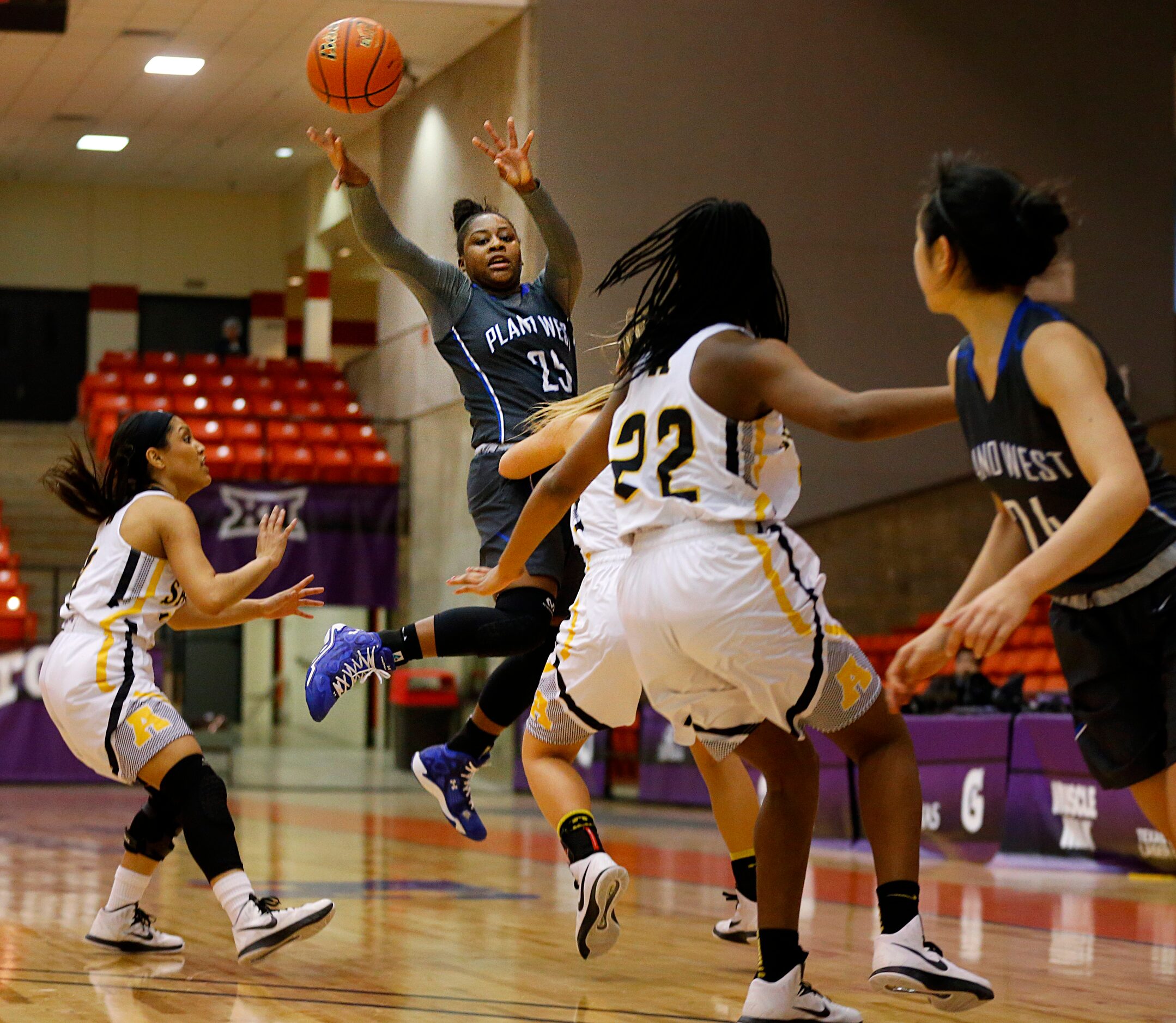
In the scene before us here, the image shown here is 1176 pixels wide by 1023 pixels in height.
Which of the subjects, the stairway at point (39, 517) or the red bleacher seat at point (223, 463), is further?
the stairway at point (39, 517)

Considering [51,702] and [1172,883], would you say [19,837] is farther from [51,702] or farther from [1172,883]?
[1172,883]

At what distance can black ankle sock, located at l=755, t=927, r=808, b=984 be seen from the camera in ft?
10.7

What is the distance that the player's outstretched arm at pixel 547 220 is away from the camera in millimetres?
4883

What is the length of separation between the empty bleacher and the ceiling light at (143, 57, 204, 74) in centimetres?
316

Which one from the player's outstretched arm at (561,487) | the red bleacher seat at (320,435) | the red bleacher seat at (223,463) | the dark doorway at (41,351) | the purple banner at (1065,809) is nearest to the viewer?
the player's outstretched arm at (561,487)

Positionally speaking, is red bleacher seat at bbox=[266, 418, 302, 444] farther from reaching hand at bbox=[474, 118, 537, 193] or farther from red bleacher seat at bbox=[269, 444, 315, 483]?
reaching hand at bbox=[474, 118, 537, 193]

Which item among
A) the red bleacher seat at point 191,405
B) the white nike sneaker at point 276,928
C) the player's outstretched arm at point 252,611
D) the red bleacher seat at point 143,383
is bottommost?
the white nike sneaker at point 276,928

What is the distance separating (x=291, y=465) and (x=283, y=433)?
0.77 metres

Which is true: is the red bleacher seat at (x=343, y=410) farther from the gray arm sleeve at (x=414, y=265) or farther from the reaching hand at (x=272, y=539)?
the reaching hand at (x=272, y=539)

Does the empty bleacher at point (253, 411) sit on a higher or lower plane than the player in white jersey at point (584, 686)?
higher

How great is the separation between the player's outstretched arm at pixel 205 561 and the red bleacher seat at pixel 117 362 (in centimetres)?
1441

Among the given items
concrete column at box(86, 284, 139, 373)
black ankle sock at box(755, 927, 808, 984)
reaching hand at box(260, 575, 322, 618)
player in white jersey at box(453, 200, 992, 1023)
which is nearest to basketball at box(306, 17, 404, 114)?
reaching hand at box(260, 575, 322, 618)

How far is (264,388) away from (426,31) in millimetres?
5000

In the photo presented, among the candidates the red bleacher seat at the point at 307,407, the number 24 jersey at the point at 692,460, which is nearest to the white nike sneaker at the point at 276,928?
the number 24 jersey at the point at 692,460
